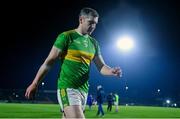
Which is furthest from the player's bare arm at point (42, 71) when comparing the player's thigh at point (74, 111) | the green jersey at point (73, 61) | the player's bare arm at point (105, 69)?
the player's bare arm at point (105, 69)

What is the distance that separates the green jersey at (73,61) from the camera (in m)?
6.40

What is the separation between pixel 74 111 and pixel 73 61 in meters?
0.76

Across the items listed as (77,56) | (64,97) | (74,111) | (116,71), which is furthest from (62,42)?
(116,71)

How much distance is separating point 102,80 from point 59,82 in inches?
3864

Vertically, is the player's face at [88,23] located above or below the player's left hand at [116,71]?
above

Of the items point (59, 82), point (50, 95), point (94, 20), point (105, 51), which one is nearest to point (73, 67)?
point (59, 82)

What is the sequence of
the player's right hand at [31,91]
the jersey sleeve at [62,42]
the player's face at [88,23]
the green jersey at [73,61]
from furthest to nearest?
the player's face at [88,23] < the green jersey at [73,61] < the jersey sleeve at [62,42] < the player's right hand at [31,91]

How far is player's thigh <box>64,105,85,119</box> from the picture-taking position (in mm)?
6172

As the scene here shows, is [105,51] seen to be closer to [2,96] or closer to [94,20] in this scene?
[2,96]

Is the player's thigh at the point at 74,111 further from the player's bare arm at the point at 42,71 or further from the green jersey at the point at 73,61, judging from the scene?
→ the player's bare arm at the point at 42,71

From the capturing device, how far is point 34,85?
19.9 feet

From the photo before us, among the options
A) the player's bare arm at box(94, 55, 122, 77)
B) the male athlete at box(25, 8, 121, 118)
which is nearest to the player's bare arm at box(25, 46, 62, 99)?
the male athlete at box(25, 8, 121, 118)

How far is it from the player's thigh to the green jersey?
0.32m

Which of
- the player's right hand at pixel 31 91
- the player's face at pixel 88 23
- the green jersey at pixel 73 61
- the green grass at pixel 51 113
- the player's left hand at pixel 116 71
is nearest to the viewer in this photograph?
the player's right hand at pixel 31 91
